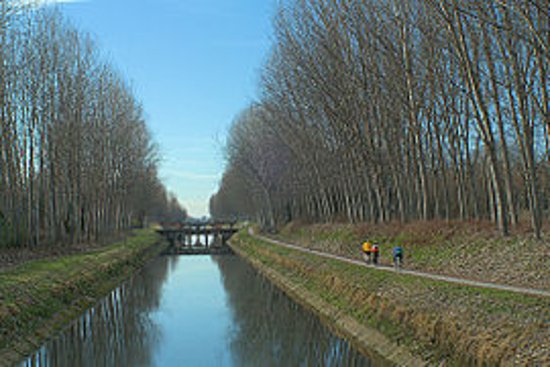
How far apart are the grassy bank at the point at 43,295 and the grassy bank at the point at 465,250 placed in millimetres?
15465

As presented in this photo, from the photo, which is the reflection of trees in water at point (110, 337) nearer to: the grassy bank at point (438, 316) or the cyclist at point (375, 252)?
the grassy bank at point (438, 316)

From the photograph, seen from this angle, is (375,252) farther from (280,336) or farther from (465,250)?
(280,336)

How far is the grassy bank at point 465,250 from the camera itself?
20234 mm

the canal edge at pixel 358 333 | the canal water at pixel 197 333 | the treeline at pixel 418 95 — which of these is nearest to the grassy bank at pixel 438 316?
the canal edge at pixel 358 333

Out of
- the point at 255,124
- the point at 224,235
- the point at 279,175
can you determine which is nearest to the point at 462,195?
the point at 279,175

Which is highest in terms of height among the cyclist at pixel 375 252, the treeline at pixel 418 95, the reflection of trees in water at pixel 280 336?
the treeline at pixel 418 95

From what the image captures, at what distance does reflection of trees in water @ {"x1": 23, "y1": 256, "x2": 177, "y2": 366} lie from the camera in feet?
61.7

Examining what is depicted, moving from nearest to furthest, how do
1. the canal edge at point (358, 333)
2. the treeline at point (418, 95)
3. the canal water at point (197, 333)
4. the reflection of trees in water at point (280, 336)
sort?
the canal edge at point (358, 333) < the reflection of trees in water at point (280, 336) < the canal water at point (197, 333) < the treeline at point (418, 95)

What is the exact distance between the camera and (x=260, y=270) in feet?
159

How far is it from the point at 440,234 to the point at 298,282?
931 centimetres

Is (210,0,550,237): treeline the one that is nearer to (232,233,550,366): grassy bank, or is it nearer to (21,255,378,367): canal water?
(232,233,550,366): grassy bank

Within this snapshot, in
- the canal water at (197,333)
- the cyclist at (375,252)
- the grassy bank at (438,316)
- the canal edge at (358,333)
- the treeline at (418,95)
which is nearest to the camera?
the grassy bank at (438,316)

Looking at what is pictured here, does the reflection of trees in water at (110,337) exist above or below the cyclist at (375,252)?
below

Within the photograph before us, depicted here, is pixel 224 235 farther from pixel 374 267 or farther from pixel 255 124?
pixel 374 267
